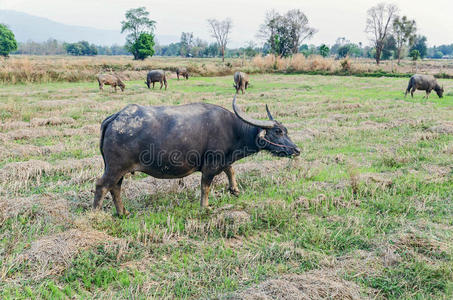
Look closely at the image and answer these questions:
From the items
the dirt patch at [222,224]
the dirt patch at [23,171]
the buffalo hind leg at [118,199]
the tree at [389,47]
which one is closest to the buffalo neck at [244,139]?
the dirt patch at [222,224]

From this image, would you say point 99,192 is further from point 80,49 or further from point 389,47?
point 80,49

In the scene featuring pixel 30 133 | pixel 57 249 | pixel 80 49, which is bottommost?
pixel 57 249

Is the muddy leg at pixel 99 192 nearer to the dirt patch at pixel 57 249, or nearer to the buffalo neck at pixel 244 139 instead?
the dirt patch at pixel 57 249

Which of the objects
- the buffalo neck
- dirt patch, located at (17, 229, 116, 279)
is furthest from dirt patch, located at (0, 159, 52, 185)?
the buffalo neck

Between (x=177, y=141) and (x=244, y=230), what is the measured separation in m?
1.31

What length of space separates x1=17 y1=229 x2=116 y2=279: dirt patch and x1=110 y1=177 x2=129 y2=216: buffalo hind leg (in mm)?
607

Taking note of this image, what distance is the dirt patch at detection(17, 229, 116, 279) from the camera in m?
2.77

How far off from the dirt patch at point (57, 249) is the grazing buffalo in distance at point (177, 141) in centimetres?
69

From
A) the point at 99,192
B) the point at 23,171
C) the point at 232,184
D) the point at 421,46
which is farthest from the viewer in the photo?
the point at 421,46

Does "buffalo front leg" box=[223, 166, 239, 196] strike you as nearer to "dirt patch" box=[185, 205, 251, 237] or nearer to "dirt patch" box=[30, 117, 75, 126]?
"dirt patch" box=[185, 205, 251, 237]

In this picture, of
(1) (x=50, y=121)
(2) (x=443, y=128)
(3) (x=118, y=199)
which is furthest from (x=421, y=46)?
(3) (x=118, y=199)

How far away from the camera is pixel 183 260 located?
3.06 metres

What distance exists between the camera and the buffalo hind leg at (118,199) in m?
3.79

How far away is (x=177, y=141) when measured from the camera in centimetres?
381
